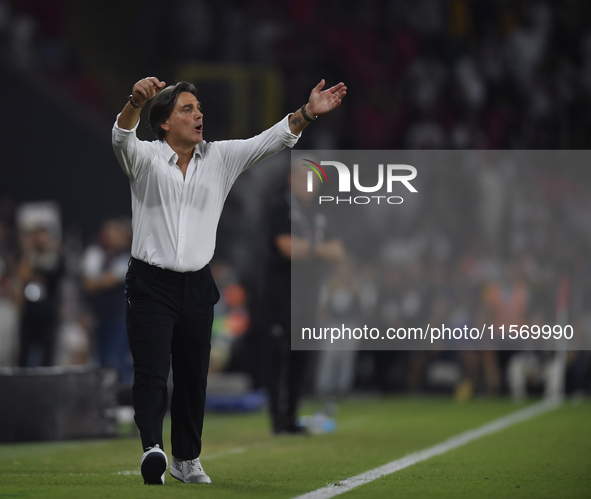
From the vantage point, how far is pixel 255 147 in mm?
5207

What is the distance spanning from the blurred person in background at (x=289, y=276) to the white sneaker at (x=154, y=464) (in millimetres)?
3408

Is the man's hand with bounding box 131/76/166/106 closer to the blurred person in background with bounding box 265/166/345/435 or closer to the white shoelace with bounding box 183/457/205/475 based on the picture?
the white shoelace with bounding box 183/457/205/475

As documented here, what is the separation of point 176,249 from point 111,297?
19.3 ft

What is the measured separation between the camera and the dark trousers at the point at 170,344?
16.1 ft

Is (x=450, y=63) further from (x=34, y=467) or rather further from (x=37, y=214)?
(x=34, y=467)

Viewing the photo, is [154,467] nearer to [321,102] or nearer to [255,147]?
[255,147]

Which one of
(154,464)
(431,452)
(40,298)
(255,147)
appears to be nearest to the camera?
(154,464)

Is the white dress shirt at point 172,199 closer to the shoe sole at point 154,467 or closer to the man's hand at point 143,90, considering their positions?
the man's hand at point 143,90

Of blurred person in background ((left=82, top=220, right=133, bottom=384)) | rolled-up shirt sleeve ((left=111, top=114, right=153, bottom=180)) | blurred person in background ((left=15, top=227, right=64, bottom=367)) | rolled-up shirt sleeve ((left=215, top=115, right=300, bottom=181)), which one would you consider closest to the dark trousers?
rolled-up shirt sleeve ((left=111, top=114, right=153, bottom=180))

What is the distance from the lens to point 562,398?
1253 cm

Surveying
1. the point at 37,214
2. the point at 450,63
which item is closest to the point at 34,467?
the point at 37,214

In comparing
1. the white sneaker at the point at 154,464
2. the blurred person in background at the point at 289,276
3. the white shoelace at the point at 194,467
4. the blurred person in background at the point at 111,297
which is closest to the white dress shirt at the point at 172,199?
the white sneaker at the point at 154,464

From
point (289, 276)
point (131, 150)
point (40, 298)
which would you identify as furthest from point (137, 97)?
point (40, 298)

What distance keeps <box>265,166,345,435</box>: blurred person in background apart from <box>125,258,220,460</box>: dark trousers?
3.06 meters
